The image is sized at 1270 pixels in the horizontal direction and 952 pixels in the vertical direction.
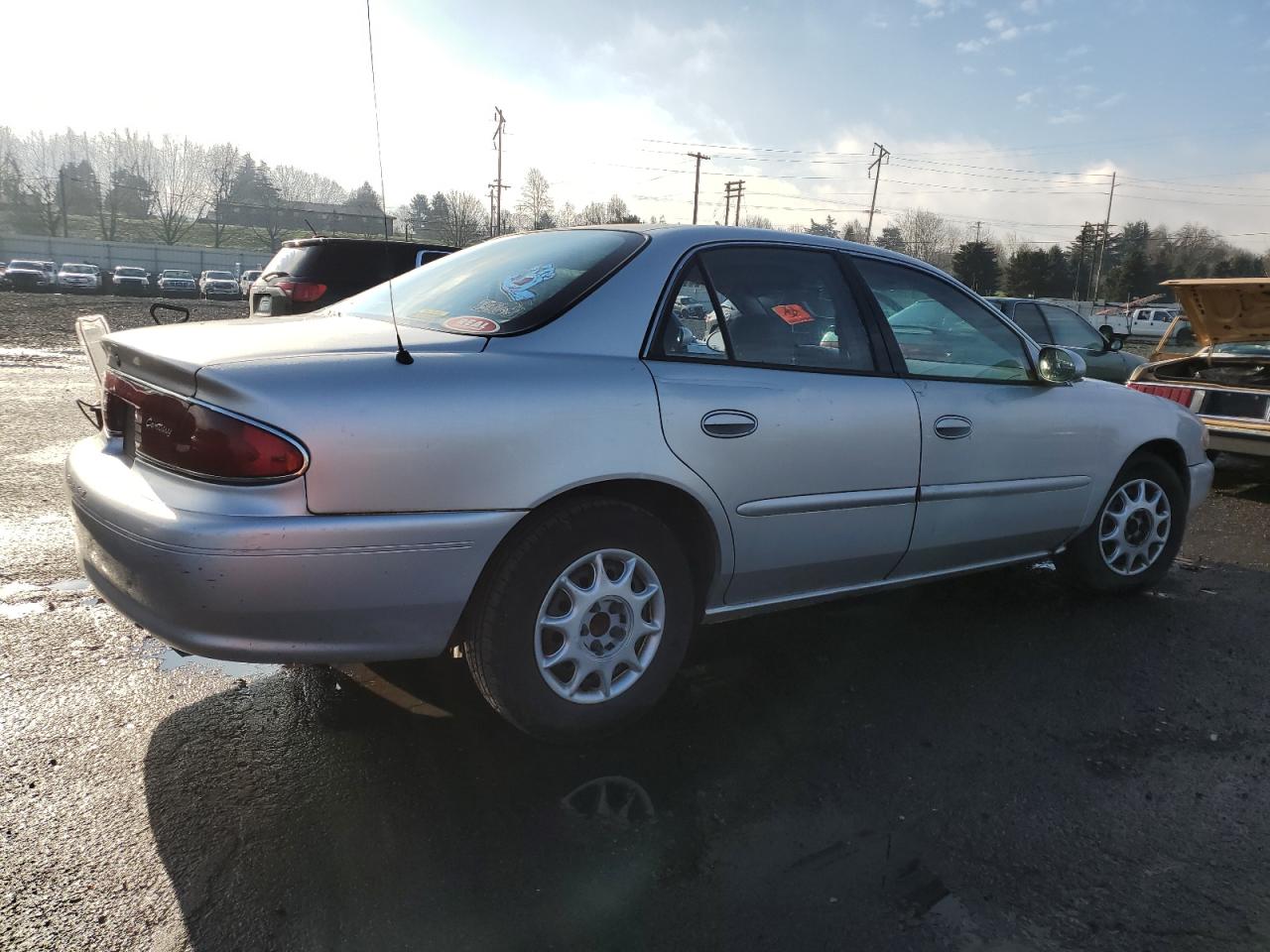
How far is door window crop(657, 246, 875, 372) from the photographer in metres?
3.02

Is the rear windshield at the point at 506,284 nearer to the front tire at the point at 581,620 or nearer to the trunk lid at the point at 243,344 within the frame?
the trunk lid at the point at 243,344

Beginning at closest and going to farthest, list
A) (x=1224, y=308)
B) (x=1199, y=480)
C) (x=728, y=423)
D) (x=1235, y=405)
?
(x=728, y=423)
(x=1199, y=480)
(x=1235, y=405)
(x=1224, y=308)

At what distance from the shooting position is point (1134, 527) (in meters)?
4.52

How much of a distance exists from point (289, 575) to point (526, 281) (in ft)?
4.27

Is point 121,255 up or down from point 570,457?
down

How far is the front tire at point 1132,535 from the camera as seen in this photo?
14.4 ft

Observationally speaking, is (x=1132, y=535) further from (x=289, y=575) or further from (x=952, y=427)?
(x=289, y=575)

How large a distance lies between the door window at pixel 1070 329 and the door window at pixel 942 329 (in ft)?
25.6

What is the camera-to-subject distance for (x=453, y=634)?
8.58ft

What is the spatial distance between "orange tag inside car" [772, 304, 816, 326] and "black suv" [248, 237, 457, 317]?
6.89 meters

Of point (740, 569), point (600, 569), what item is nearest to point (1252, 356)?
point (740, 569)

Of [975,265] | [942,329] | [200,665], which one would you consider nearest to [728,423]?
[942,329]

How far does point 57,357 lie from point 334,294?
7235 mm

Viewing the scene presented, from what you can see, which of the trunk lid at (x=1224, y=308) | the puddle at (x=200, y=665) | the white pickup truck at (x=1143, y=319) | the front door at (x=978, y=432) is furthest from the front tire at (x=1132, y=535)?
the white pickup truck at (x=1143, y=319)
